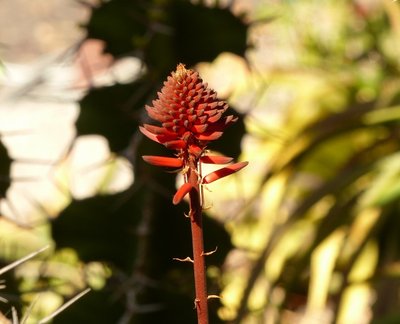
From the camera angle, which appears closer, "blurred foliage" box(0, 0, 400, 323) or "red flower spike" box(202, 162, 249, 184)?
"red flower spike" box(202, 162, 249, 184)

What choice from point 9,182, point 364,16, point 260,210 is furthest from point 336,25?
point 9,182

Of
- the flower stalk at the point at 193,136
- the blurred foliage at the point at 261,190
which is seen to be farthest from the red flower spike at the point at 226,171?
the blurred foliage at the point at 261,190

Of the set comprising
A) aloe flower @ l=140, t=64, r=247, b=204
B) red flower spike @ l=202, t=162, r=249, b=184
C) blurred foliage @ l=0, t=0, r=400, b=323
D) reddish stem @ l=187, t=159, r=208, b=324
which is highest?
aloe flower @ l=140, t=64, r=247, b=204

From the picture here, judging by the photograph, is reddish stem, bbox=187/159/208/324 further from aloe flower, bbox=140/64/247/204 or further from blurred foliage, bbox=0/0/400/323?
blurred foliage, bbox=0/0/400/323

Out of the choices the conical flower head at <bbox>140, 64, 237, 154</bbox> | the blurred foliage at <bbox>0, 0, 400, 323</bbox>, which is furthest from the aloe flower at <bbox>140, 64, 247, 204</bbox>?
the blurred foliage at <bbox>0, 0, 400, 323</bbox>

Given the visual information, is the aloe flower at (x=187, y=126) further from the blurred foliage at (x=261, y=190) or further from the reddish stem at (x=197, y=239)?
the blurred foliage at (x=261, y=190)

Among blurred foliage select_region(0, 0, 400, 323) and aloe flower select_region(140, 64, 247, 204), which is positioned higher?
aloe flower select_region(140, 64, 247, 204)
